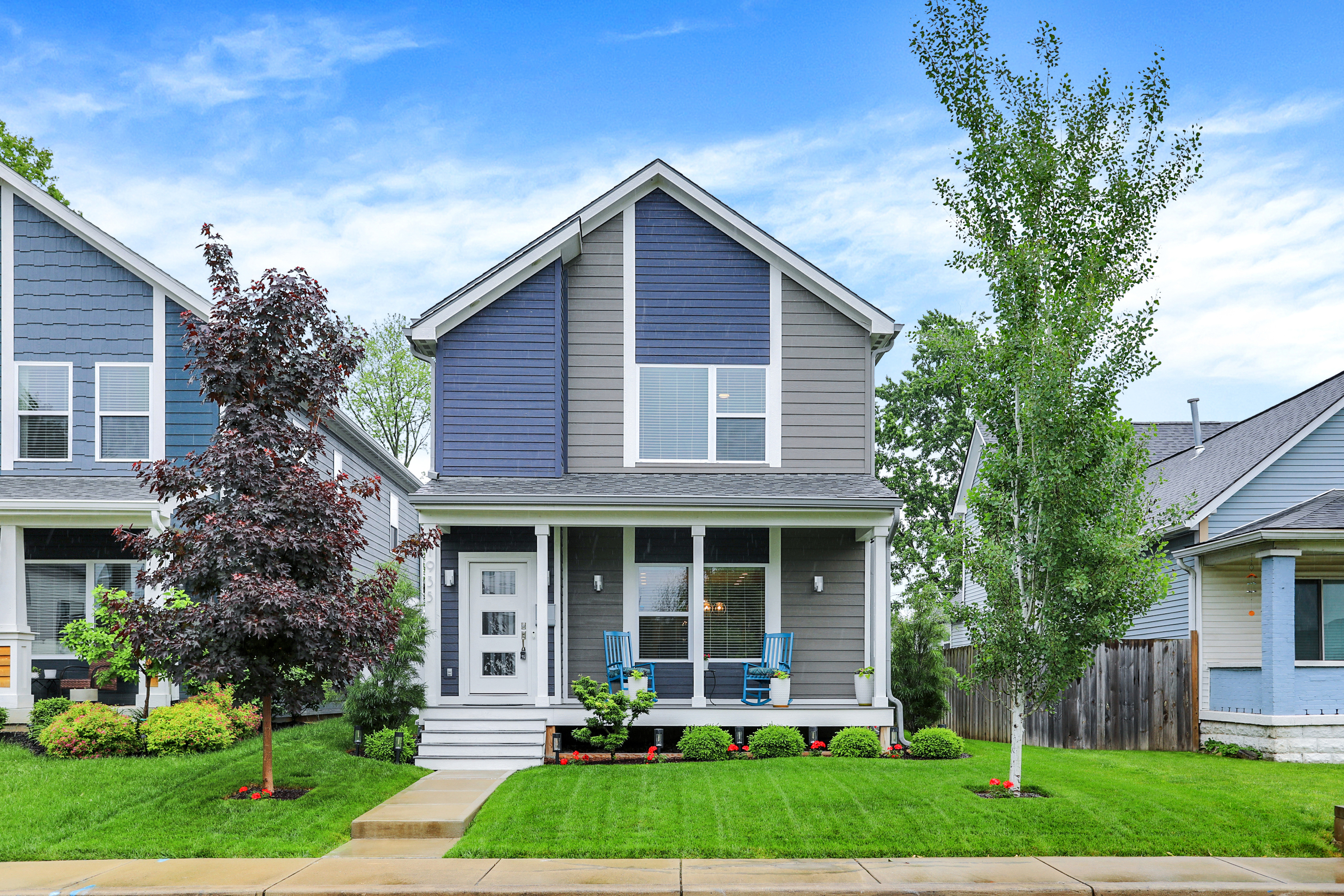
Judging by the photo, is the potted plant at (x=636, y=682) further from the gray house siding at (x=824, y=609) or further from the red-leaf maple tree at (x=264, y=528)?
the red-leaf maple tree at (x=264, y=528)

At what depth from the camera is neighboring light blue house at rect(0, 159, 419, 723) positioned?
1511cm

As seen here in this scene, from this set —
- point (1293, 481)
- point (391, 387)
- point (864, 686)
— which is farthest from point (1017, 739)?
point (391, 387)

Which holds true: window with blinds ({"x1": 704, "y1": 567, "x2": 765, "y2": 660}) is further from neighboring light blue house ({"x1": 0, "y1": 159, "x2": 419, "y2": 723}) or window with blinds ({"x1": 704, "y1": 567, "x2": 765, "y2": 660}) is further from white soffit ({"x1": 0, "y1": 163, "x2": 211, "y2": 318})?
white soffit ({"x1": 0, "y1": 163, "x2": 211, "y2": 318})

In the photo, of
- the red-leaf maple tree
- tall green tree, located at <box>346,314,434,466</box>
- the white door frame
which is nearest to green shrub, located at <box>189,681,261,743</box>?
the white door frame

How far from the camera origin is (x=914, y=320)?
32406 mm

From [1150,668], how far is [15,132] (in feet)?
90.5

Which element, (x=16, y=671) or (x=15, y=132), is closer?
(x=16, y=671)

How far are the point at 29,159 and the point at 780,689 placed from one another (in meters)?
23.2

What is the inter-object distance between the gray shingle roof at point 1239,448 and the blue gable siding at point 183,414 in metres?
14.4

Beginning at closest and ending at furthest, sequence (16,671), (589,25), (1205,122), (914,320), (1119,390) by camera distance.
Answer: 1. (1119,390)
2. (1205,122)
3. (16,671)
4. (589,25)
5. (914,320)

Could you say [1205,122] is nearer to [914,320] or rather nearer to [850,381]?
[850,381]

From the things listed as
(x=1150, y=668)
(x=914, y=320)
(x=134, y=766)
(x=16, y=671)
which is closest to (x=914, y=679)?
(x=1150, y=668)

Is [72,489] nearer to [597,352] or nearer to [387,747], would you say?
[387,747]

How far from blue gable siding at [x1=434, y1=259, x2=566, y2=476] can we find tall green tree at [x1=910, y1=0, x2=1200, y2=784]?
6293 millimetres
